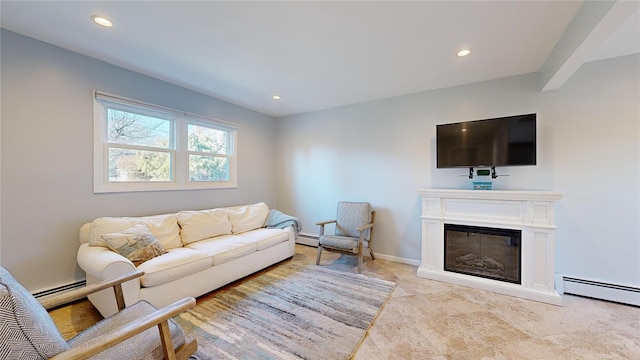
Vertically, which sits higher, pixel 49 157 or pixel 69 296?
pixel 49 157

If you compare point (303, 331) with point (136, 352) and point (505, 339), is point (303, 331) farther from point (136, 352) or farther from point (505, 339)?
point (505, 339)

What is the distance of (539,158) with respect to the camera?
287 centimetres

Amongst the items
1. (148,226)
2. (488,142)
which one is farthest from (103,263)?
(488,142)

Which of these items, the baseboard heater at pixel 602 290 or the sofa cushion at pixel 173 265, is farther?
the baseboard heater at pixel 602 290

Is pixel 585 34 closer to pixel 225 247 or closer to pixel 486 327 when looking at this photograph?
pixel 486 327

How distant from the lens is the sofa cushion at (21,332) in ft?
2.79

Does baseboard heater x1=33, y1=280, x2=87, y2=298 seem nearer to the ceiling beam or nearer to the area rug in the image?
the area rug

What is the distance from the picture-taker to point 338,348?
5.92 ft

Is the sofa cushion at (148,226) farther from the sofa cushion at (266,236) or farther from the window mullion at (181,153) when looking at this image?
the sofa cushion at (266,236)

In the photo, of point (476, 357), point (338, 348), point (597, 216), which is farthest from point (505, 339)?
point (597, 216)

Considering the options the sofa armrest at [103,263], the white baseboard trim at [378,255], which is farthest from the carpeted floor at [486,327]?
the white baseboard trim at [378,255]

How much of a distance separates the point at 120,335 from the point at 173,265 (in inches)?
52.5

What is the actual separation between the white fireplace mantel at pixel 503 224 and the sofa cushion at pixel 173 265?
8.81ft

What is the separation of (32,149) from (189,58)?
67.8 inches
